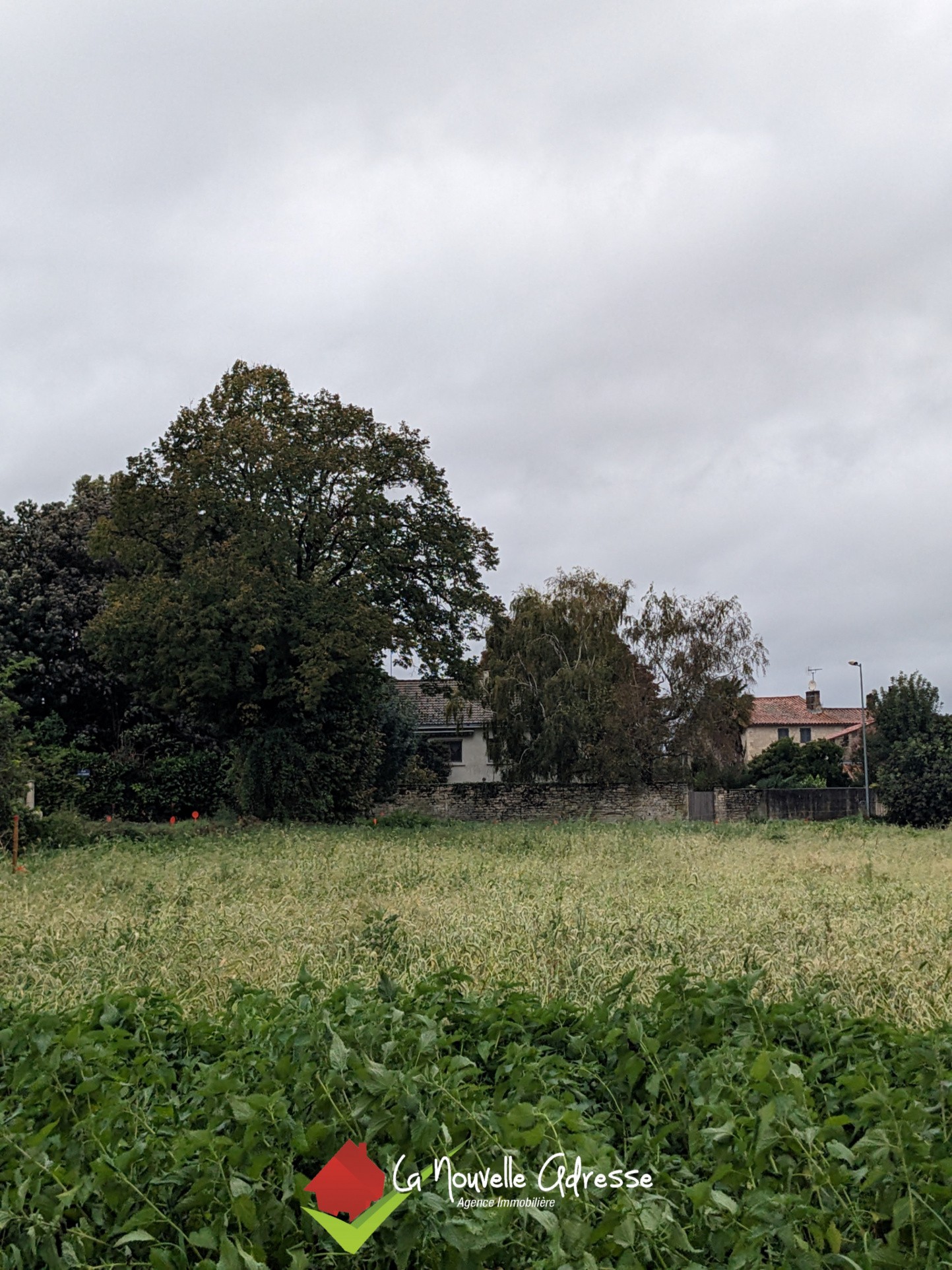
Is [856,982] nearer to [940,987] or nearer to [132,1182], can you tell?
[940,987]

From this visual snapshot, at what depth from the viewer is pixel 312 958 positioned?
6.24 metres

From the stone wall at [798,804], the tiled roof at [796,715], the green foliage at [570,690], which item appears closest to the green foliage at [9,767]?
the green foliage at [570,690]

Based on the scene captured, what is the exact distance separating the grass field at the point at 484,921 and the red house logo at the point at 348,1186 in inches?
92.7

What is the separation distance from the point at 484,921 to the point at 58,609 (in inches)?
946

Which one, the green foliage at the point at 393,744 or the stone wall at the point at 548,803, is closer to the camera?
the stone wall at the point at 548,803

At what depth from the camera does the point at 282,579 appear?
69.5 feet

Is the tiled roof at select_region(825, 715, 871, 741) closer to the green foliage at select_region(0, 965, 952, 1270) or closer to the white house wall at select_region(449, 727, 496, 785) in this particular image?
the white house wall at select_region(449, 727, 496, 785)

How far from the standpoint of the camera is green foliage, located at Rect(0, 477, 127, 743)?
2798 centimetres

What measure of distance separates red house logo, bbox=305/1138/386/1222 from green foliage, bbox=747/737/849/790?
4008 centimetres

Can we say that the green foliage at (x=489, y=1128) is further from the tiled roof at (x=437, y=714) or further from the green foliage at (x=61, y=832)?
the tiled roof at (x=437, y=714)

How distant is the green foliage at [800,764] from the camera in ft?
139

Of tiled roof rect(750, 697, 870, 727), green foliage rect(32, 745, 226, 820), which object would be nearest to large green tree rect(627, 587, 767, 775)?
green foliage rect(32, 745, 226, 820)

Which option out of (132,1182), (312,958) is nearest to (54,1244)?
(132,1182)

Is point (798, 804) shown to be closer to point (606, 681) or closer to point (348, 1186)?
point (606, 681)
